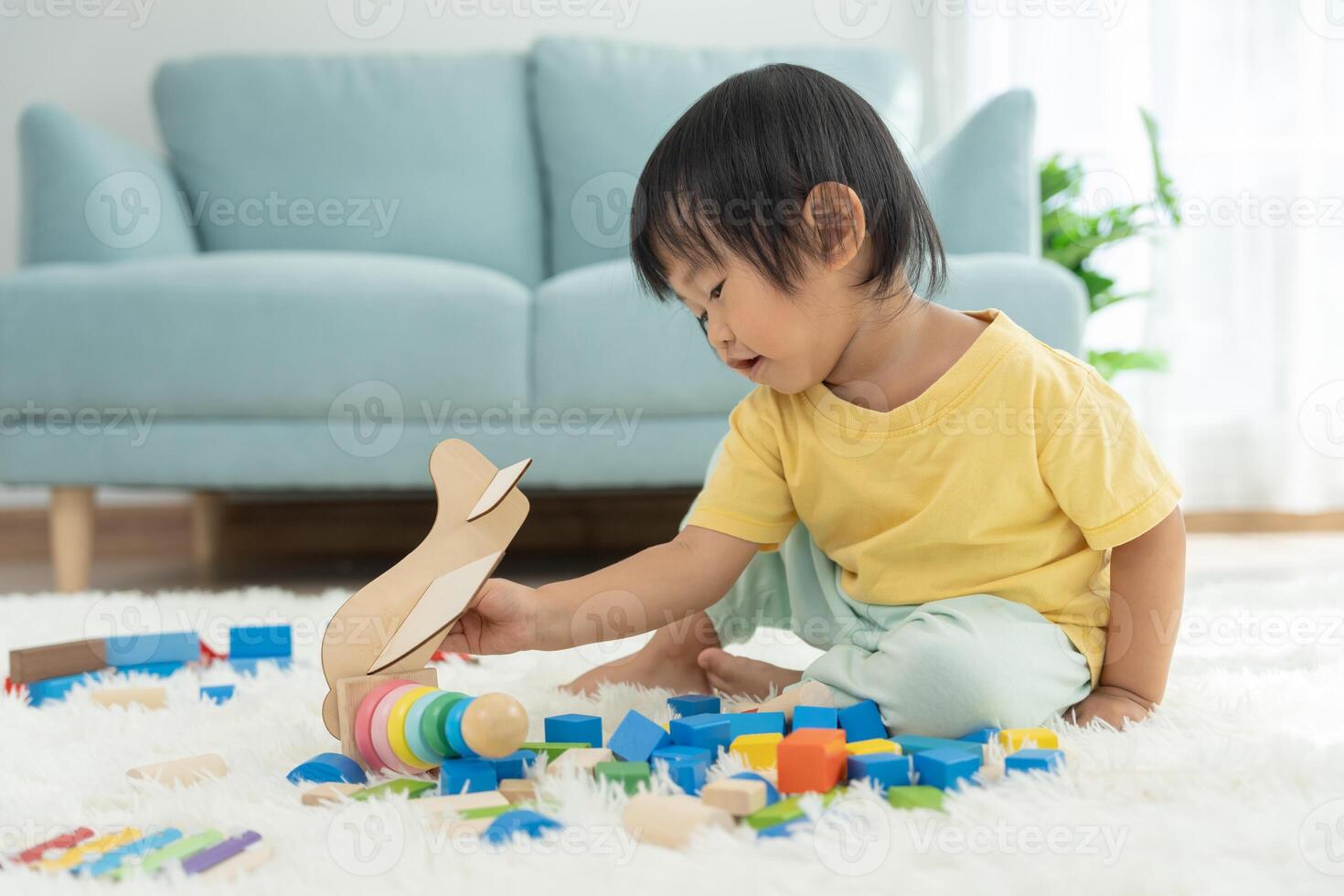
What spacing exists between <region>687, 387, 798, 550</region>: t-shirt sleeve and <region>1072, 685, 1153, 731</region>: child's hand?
0.25 m

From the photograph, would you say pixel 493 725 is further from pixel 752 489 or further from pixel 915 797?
pixel 752 489

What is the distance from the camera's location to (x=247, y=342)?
154 cm

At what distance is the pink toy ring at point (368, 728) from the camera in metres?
0.68

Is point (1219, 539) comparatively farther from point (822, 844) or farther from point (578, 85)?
point (822, 844)

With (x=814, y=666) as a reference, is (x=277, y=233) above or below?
above

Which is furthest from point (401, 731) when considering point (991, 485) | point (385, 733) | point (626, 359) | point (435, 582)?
point (626, 359)

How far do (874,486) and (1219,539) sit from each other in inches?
62.3

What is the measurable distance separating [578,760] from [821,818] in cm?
A: 17

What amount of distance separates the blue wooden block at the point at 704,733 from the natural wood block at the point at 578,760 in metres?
0.05

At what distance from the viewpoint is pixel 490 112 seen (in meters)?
2.17

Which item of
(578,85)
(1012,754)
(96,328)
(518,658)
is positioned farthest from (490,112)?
(1012,754)

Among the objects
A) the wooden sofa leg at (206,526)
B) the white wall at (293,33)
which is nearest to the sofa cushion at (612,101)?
the white wall at (293,33)

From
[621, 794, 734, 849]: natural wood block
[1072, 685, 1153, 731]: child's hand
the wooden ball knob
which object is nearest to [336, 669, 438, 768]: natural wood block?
the wooden ball knob

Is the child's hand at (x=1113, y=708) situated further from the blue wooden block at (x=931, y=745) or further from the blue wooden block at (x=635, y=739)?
the blue wooden block at (x=635, y=739)
